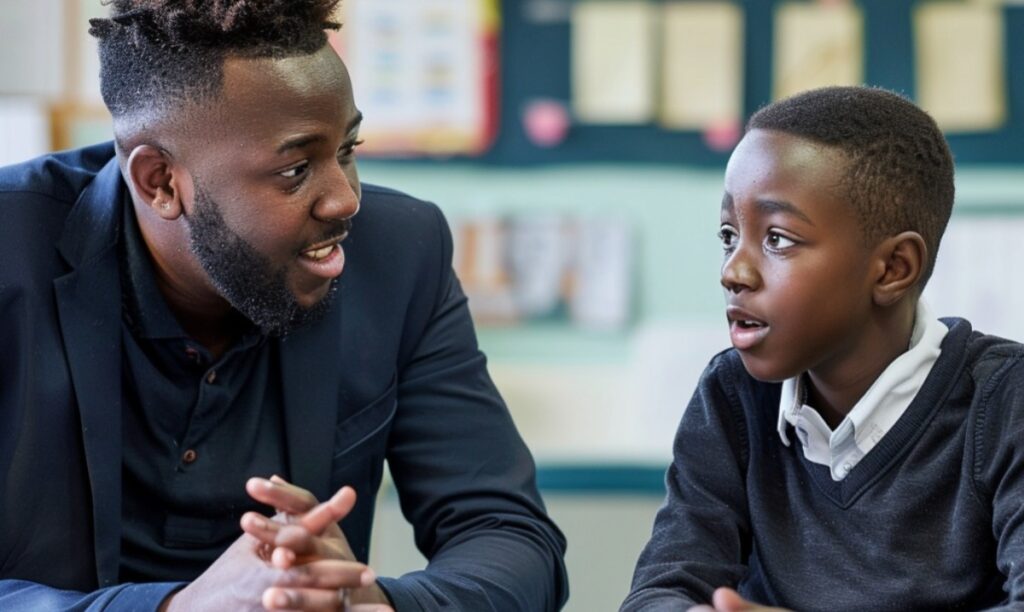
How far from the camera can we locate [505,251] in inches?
116

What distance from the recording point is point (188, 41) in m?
1.56

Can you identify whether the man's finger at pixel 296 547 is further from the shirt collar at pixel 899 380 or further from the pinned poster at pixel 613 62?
the pinned poster at pixel 613 62

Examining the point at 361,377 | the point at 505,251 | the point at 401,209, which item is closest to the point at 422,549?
the point at 361,377

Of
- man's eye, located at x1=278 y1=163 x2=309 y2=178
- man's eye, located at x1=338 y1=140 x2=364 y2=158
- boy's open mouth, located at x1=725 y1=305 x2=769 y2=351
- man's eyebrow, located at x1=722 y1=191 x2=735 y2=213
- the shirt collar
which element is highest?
man's eye, located at x1=338 y1=140 x2=364 y2=158

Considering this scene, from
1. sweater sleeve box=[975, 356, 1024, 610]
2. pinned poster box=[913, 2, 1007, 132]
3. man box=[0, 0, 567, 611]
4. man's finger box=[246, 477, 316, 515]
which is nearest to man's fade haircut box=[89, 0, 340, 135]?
man box=[0, 0, 567, 611]

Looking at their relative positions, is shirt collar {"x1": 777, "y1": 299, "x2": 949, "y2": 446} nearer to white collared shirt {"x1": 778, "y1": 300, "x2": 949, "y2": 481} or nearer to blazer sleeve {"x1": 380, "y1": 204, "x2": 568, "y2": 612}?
white collared shirt {"x1": 778, "y1": 300, "x2": 949, "y2": 481}

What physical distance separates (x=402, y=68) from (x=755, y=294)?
174cm

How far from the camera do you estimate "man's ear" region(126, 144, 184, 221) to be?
1.60 m

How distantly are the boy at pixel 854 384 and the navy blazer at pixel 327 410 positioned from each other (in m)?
0.23

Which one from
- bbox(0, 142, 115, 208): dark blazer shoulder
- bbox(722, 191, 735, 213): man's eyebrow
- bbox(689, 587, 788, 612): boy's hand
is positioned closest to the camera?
bbox(689, 587, 788, 612): boy's hand

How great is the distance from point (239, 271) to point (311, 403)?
0.62 ft

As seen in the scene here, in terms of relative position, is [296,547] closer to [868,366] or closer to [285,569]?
[285,569]

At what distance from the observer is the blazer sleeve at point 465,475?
1.55 m

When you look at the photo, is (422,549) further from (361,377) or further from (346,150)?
(346,150)
